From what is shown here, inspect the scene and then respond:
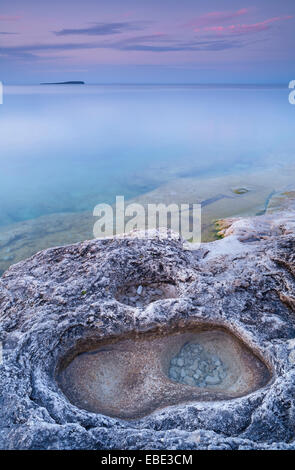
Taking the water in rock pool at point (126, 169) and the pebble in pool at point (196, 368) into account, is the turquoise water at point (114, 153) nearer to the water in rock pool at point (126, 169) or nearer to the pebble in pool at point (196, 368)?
the water in rock pool at point (126, 169)

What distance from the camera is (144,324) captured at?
4574 mm

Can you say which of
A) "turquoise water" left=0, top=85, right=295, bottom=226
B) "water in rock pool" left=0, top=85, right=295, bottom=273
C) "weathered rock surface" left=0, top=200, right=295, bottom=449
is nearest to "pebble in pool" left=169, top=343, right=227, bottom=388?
"weathered rock surface" left=0, top=200, right=295, bottom=449

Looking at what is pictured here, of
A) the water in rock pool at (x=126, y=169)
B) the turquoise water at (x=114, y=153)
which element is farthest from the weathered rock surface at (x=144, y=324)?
the turquoise water at (x=114, y=153)

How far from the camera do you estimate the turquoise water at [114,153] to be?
1433 cm

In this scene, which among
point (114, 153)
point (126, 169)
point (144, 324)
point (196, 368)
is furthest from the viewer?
point (114, 153)

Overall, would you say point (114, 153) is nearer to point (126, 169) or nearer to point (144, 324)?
point (126, 169)

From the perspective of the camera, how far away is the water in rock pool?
11453mm

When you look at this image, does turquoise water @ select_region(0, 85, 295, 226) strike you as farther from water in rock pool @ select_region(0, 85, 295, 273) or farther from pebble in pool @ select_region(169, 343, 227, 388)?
pebble in pool @ select_region(169, 343, 227, 388)

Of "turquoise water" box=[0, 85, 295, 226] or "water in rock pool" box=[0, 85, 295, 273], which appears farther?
"turquoise water" box=[0, 85, 295, 226]

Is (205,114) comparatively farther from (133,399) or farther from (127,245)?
(133,399)

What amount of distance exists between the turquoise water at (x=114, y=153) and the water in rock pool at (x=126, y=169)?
0.16 feet

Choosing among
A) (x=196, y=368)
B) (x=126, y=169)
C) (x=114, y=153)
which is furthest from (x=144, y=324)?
(x=114, y=153)

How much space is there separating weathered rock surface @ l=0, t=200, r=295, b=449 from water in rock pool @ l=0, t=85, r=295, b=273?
4002mm

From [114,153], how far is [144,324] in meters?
18.2
